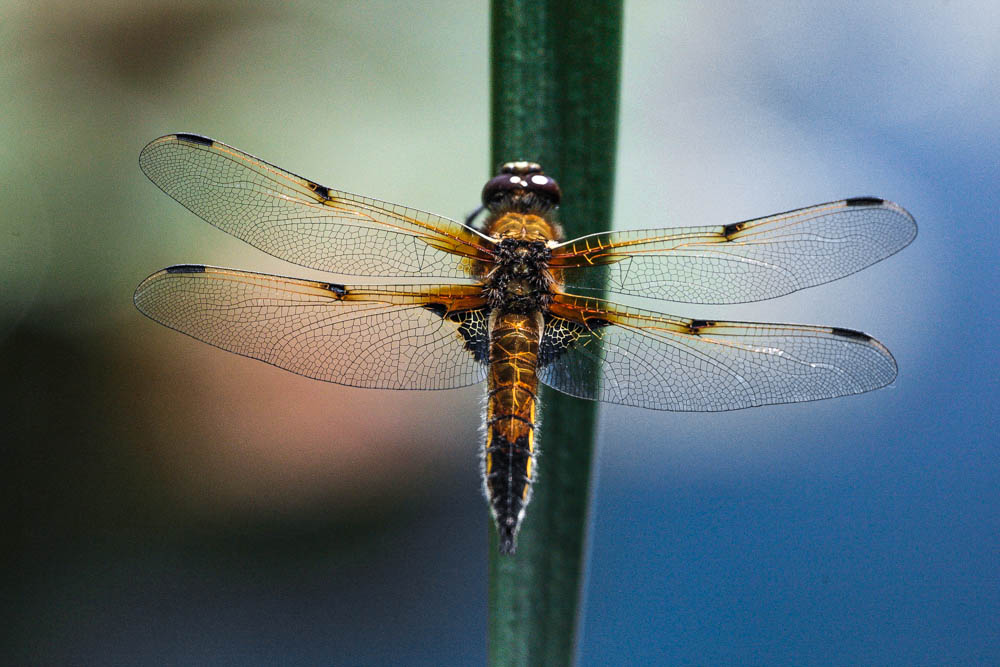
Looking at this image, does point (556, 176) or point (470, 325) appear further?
point (470, 325)

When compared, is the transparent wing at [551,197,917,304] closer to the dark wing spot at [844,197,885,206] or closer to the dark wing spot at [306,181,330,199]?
the dark wing spot at [844,197,885,206]

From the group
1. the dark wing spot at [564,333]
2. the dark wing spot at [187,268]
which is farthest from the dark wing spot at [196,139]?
the dark wing spot at [564,333]

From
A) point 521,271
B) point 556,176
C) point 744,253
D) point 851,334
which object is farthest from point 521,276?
point 851,334

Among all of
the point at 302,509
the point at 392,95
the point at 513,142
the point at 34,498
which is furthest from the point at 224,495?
the point at 513,142

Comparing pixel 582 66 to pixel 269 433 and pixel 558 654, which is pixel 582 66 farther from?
pixel 269 433

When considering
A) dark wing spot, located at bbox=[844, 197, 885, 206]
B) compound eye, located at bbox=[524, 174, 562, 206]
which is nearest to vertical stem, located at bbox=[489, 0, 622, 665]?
compound eye, located at bbox=[524, 174, 562, 206]

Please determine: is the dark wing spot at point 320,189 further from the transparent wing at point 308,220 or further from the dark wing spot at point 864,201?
the dark wing spot at point 864,201

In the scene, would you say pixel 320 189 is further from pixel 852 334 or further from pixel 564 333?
pixel 852 334
